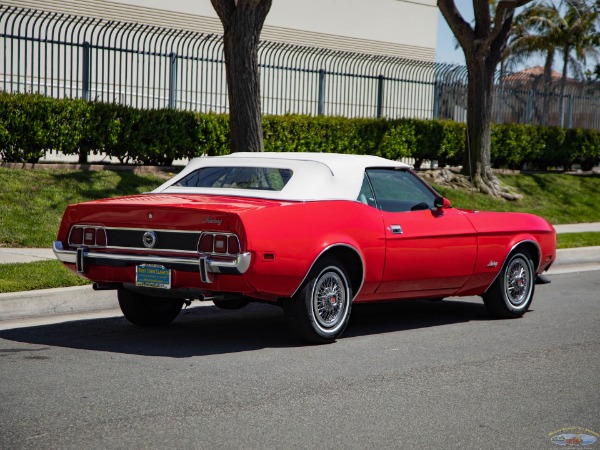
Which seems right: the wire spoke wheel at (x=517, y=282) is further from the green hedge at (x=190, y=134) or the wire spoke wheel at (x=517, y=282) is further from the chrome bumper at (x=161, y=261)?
the green hedge at (x=190, y=134)

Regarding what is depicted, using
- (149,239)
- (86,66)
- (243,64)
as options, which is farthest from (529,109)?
(149,239)

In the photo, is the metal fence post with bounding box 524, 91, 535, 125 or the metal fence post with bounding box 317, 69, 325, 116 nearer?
the metal fence post with bounding box 317, 69, 325, 116

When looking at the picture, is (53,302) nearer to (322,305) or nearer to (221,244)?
(221,244)

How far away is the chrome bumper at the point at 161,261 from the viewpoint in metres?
7.18

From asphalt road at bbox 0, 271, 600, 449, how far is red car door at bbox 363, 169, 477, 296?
1.54 feet

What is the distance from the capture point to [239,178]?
28.0ft

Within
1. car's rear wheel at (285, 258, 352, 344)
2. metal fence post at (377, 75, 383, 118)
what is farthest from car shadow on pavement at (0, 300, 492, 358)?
metal fence post at (377, 75, 383, 118)

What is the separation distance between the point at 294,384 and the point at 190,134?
11881 mm

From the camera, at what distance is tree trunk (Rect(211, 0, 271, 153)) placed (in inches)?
589

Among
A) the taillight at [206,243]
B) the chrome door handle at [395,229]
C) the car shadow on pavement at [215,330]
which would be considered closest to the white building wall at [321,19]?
the car shadow on pavement at [215,330]

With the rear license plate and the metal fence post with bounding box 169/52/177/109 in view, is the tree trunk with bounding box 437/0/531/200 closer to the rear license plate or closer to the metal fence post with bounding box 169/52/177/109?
the metal fence post with bounding box 169/52/177/109

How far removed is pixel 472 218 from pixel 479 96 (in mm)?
12836

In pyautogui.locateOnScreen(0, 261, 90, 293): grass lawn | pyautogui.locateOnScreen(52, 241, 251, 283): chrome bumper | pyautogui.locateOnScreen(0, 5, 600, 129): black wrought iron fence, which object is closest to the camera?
pyautogui.locateOnScreen(52, 241, 251, 283): chrome bumper

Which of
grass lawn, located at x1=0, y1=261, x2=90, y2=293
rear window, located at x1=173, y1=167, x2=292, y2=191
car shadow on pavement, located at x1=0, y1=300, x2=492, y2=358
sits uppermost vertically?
rear window, located at x1=173, y1=167, x2=292, y2=191
